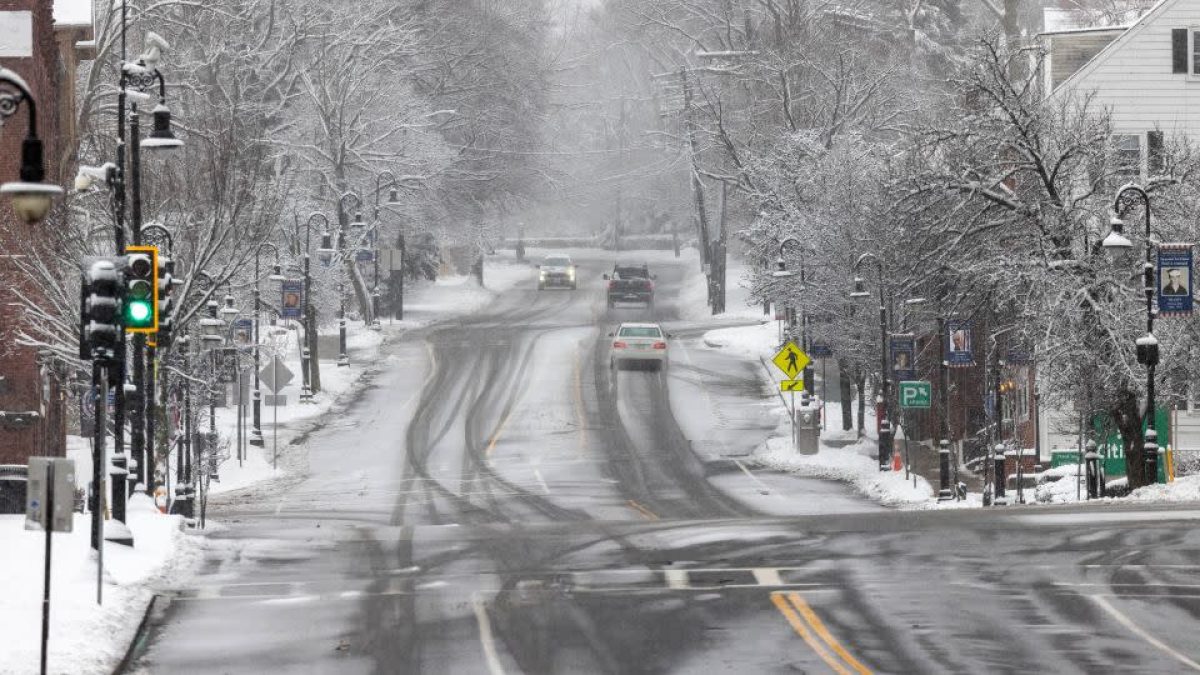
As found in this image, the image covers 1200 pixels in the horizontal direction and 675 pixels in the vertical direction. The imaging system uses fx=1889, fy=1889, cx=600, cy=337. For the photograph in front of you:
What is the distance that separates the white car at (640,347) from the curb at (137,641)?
4481 centimetres

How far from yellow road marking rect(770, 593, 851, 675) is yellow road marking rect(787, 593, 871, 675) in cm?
9

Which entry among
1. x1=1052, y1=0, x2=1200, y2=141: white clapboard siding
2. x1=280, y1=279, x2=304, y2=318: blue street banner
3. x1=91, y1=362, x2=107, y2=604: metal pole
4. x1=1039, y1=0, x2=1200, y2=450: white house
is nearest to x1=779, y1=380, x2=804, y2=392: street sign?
x1=1039, y1=0, x2=1200, y2=450: white house

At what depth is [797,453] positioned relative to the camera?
2039 inches

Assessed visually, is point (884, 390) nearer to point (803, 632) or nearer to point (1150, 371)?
point (1150, 371)

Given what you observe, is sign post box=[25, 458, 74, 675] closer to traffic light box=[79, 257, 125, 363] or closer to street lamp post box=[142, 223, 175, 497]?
traffic light box=[79, 257, 125, 363]

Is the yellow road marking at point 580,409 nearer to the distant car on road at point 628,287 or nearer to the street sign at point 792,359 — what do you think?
the street sign at point 792,359

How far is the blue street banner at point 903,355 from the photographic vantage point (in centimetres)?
4638

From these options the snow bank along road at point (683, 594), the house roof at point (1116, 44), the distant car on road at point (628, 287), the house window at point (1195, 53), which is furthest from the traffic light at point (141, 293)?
the distant car on road at point (628, 287)

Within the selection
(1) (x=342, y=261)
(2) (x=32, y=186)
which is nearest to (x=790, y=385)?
(1) (x=342, y=261)

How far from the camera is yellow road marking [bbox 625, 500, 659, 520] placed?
38.1 metres

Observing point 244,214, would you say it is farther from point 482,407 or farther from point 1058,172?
point 482,407

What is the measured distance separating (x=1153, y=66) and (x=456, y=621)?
37117 millimetres

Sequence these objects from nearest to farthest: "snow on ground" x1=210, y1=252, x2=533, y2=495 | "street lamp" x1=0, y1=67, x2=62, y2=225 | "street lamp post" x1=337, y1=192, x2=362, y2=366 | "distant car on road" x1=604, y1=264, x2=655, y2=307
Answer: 1. "street lamp" x1=0, y1=67, x2=62, y2=225
2. "snow on ground" x1=210, y1=252, x2=533, y2=495
3. "street lamp post" x1=337, y1=192, x2=362, y2=366
4. "distant car on road" x1=604, y1=264, x2=655, y2=307

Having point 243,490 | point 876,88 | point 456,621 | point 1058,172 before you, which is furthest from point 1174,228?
point 876,88
